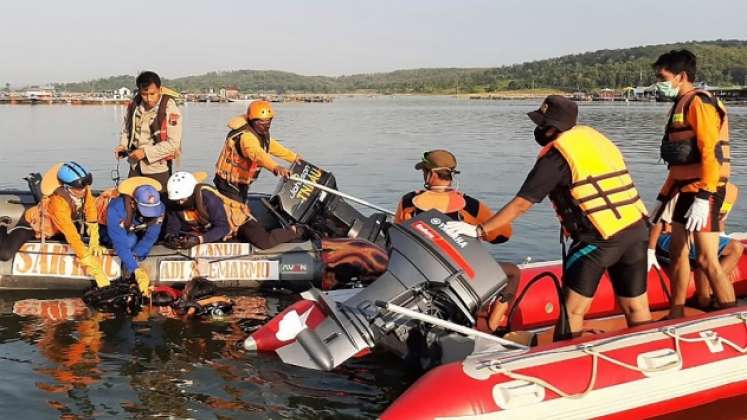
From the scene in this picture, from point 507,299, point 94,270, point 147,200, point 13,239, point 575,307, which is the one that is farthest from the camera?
point 13,239

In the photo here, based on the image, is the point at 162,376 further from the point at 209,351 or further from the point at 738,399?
the point at 738,399

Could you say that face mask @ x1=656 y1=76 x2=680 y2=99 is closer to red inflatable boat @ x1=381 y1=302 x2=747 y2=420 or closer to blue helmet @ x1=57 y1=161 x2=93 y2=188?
red inflatable boat @ x1=381 y1=302 x2=747 y2=420

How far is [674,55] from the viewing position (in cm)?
503

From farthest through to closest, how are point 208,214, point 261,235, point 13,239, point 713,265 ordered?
point 261,235, point 208,214, point 13,239, point 713,265

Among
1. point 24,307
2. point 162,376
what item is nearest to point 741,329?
point 162,376

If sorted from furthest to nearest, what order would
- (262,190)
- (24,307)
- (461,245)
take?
(262,190) < (24,307) < (461,245)

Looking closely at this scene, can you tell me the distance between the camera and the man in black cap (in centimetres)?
409

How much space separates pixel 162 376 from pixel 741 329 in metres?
3.82

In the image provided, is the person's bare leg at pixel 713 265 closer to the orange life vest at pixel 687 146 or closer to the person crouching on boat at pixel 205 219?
the orange life vest at pixel 687 146

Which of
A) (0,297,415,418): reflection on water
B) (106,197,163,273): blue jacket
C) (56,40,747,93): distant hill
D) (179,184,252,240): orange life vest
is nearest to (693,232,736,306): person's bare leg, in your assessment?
(0,297,415,418): reflection on water

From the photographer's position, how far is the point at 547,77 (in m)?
142

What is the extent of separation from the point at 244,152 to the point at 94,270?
187cm

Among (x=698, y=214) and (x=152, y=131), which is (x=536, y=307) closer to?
(x=698, y=214)

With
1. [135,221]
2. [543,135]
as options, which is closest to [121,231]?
[135,221]
